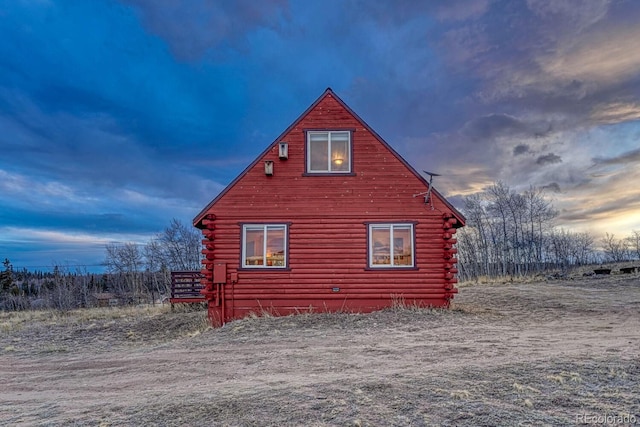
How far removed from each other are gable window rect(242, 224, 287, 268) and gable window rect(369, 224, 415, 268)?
9.18 feet

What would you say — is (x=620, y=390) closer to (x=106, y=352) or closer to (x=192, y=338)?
(x=192, y=338)

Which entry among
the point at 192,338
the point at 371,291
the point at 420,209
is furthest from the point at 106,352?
the point at 420,209

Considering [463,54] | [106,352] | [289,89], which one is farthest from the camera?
[289,89]

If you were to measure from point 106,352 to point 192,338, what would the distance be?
2.02 meters

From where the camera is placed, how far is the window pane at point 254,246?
12992 mm

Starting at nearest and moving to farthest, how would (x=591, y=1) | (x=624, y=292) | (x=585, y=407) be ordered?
(x=585, y=407), (x=591, y=1), (x=624, y=292)

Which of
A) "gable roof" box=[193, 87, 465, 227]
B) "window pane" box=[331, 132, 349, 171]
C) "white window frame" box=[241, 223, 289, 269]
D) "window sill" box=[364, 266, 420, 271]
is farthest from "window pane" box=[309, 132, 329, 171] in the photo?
"window sill" box=[364, 266, 420, 271]

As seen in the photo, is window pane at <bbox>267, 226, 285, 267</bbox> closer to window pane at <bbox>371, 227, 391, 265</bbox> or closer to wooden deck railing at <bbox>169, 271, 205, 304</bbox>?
window pane at <bbox>371, 227, 391, 265</bbox>

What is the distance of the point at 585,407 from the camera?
4324 millimetres

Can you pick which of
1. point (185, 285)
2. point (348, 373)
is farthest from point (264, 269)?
point (185, 285)

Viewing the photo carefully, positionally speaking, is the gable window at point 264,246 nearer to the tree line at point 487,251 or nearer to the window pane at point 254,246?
the window pane at point 254,246

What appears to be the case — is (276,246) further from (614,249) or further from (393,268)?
(614,249)

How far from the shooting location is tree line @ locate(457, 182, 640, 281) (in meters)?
41.5

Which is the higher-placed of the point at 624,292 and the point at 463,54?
the point at 463,54
